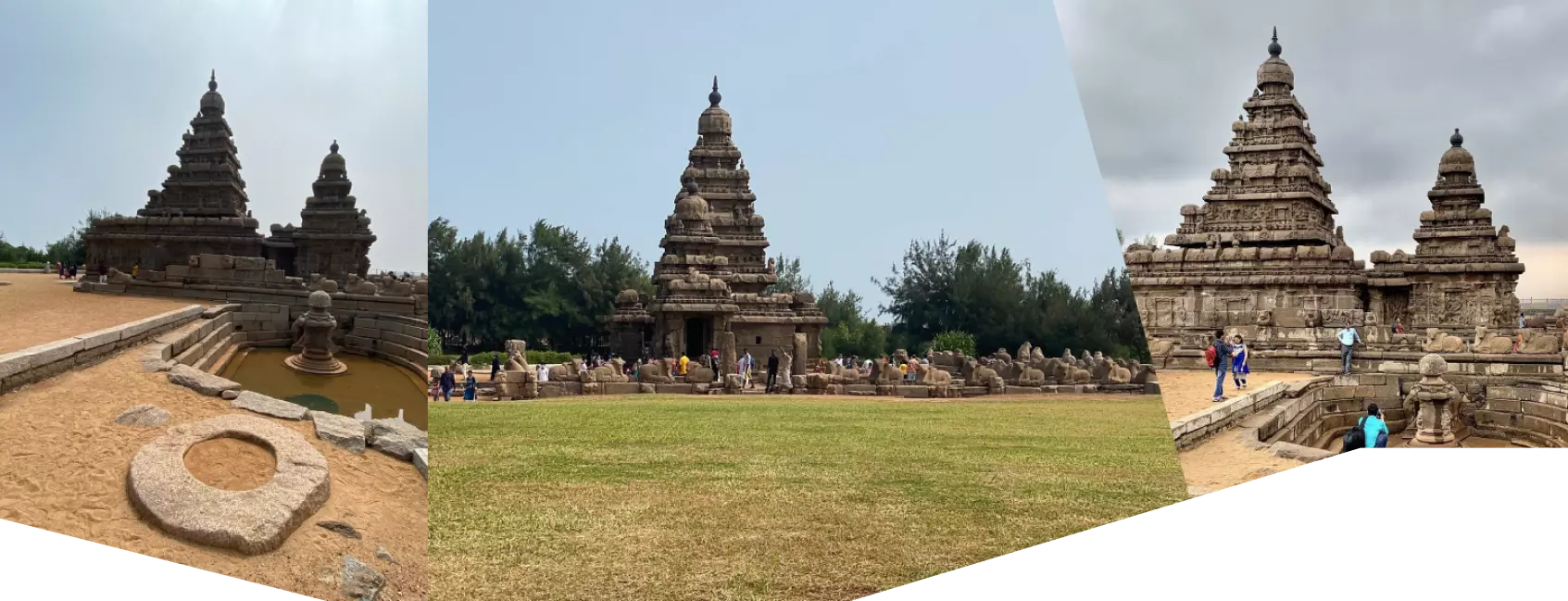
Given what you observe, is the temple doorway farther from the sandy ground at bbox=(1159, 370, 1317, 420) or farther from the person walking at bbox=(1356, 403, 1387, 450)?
the person walking at bbox=(1356, 403, 1387, 450)

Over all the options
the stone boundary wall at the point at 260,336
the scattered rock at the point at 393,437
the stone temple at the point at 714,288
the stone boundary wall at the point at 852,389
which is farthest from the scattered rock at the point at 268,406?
the stone temple at the point at 714,288

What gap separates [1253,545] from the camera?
20.6 feet

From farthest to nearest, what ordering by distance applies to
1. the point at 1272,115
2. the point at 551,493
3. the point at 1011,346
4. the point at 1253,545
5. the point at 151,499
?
the point at 1272,115 < the point at 1011,346 < the point at 551,493 < the point at 151,499 < the point at 1253,545

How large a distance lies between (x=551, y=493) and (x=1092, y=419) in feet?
18.3

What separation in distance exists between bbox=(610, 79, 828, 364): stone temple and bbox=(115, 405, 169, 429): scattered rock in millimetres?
12490

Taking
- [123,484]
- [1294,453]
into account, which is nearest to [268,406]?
[123,484]

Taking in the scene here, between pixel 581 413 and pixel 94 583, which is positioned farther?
pixel 581 413

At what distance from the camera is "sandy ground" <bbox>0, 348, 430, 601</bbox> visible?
23.0 feet

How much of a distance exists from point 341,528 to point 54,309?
107 inches

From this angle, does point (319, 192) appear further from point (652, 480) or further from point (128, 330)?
point (652, 480)

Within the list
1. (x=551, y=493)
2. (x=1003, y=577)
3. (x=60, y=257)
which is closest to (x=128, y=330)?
(x=60, y=257)

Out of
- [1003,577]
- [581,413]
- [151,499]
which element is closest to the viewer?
[1003,577]

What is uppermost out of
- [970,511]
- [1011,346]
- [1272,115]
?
[1272,115]

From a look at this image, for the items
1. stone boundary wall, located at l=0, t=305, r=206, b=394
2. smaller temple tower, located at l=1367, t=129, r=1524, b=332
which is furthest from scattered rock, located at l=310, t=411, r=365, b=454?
smaller temple tower, located at l=1367, t=129, r=1524, b=332
